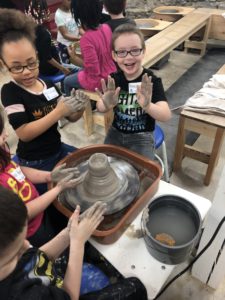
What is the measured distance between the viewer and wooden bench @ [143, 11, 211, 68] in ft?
8.31

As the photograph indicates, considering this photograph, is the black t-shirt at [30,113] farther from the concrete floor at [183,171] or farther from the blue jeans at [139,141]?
the concrete floor at [183,171]

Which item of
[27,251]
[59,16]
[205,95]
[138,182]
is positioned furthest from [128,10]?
[27,251]

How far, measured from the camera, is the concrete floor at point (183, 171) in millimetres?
1366

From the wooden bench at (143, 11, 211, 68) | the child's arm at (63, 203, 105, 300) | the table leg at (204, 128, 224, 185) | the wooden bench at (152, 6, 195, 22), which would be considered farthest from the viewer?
the wooden bench at (152, 6, 195, 22)

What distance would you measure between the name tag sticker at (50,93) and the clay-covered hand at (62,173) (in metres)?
0.39

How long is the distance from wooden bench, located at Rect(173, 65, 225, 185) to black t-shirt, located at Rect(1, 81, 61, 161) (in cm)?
92

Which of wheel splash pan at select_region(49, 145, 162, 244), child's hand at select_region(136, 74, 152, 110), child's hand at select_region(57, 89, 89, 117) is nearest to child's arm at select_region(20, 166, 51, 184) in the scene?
wheel splash pan at select_region(49, 145, 162, 244)

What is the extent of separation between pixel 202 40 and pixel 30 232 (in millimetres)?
3819

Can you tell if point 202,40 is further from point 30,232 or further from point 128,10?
point 30,232

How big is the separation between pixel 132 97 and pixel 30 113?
1.70 ft

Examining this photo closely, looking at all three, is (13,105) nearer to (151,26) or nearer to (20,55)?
(20,55)

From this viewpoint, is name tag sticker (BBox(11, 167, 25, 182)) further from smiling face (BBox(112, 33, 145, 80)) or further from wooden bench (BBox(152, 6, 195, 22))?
wooden bench (BBox(152, 6, 195, 22))

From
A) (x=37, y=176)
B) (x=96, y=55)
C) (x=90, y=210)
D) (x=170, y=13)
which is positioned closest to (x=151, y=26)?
(x=170, y=13)

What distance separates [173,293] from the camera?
1.37 meters
